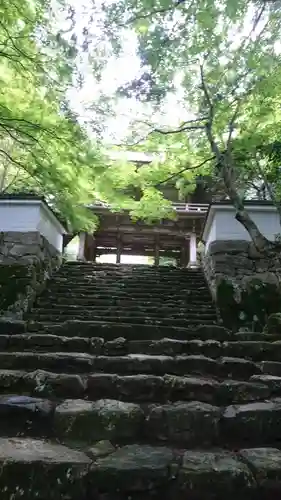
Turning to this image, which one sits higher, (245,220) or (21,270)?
(245,220)

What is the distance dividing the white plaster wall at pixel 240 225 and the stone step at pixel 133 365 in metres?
4.50

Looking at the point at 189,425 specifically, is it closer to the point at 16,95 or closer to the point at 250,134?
the point at 16,95

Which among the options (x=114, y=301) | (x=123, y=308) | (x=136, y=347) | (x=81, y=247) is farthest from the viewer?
(x=81, y=247)

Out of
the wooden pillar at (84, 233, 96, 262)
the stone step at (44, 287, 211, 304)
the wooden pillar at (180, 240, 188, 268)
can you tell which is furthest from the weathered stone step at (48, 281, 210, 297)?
the wooden pillar at (180, 240, 188, 268)

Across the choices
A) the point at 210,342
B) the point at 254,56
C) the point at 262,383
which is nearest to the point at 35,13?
the point at 254,56

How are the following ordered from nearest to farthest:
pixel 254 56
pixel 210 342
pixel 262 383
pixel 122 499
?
pixel 122 499
pixel 262 383
pixel 210 342
pixel 254 56

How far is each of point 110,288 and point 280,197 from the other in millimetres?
3601

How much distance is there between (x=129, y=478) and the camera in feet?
4.70

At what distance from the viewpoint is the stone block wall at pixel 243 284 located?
5973 mm

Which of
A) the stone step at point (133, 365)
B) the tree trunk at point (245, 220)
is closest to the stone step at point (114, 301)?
the tree trunk at point (245, 220)

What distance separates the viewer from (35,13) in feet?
16.6

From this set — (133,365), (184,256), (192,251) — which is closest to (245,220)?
(133,365)

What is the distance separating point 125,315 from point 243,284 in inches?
78.8

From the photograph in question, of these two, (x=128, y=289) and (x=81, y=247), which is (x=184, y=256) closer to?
(x=81, y=247)
